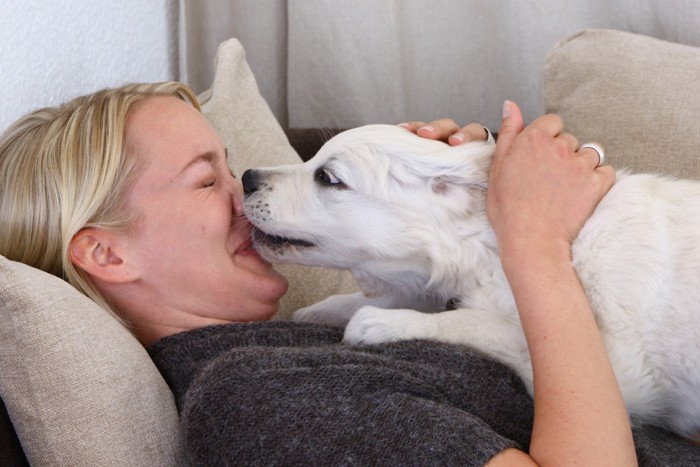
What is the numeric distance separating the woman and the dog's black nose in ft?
0.13

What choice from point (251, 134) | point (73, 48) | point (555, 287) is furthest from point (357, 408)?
point (73, 48)

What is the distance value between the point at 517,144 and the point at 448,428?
25.3 inches

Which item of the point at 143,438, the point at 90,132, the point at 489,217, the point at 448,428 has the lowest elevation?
the point at 143,438

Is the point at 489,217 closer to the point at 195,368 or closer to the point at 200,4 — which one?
the point at 195,368

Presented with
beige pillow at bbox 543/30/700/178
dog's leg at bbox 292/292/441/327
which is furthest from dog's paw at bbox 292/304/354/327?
beige pillow at bbox 543/30/700/178

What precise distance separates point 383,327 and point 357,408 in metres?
0.27

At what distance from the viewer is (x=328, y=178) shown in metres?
1.59

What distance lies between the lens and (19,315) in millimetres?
1199

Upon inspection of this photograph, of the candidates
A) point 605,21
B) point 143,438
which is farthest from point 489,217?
point 605,21

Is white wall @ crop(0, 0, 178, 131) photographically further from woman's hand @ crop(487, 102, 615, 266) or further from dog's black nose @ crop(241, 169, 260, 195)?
woman's hand @ crop(487, 102, 615, 266)

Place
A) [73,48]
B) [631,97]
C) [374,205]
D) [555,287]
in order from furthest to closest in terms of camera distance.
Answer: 1. [73,48]
2. [631,97]
3. [374,205]
4. [555,287]

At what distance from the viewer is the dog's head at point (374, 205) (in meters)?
1.55

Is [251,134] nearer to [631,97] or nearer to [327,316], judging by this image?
[327,316]

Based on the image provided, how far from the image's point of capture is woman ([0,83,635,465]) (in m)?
1.33
